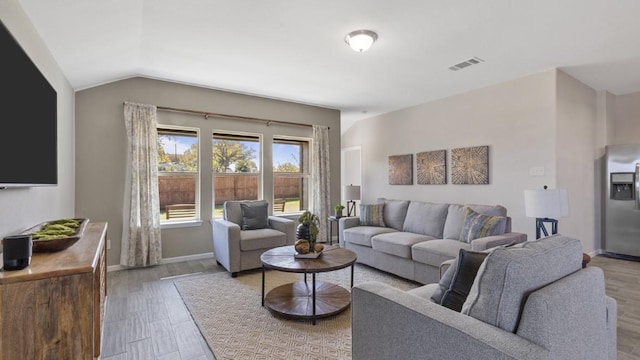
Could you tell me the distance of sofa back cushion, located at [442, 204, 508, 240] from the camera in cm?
355

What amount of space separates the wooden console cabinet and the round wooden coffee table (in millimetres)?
1364

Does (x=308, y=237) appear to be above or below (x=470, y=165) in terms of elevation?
below

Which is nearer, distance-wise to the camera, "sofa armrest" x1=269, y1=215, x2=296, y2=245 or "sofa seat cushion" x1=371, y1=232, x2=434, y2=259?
"sofa seat cushion" x1=371, y1=232, x2=434, y2=259

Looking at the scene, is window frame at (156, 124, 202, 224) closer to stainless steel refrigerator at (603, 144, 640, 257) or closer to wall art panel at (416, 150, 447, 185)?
wall art panel at (416, 150, 447, 185)

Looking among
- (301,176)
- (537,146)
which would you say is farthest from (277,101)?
(537,146)

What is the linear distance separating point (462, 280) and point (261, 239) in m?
2.89

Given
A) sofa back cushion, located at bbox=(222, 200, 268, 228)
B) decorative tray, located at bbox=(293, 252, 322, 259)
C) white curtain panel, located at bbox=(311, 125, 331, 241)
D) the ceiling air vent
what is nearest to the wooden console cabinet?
decorative tray, located at bbox=(293, 252, 322, 259)

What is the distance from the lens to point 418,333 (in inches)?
51.3

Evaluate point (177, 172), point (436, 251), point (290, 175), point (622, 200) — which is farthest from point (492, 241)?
point (177, 172)

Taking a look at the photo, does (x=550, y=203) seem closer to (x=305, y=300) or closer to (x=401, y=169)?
(x=305, y=300)

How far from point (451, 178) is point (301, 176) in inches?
104

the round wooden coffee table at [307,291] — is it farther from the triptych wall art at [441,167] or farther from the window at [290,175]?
the triptych wall art at [441,167]

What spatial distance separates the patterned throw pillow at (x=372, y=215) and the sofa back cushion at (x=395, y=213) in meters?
0.08

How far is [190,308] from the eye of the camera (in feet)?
9.45
